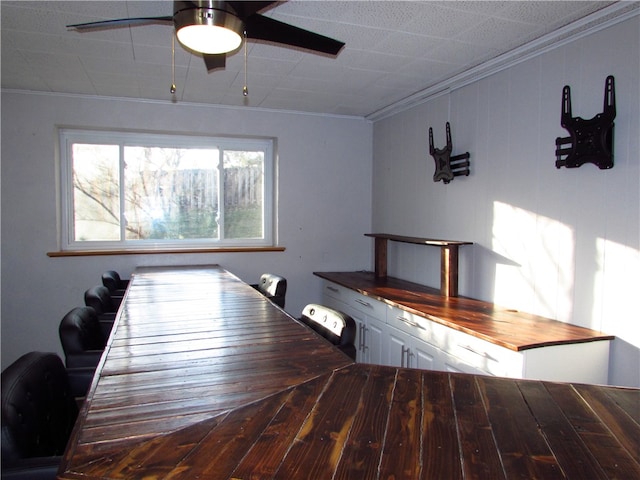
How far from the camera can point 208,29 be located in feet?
5.13

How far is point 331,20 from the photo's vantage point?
7.59 feet

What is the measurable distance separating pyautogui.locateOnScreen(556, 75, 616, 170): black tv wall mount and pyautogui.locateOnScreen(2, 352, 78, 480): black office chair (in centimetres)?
251

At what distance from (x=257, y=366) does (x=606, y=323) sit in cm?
180

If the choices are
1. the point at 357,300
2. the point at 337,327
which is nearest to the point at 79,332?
the point at 337,327

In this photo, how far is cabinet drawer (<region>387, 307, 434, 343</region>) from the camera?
8.85ft

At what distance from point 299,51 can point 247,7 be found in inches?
51.6

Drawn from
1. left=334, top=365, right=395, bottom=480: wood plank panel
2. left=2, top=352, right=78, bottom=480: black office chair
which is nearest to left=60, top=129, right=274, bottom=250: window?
left=2, top=352, right=78, bottom=480: black office chair

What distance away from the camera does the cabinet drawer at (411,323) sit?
2697 millimetres

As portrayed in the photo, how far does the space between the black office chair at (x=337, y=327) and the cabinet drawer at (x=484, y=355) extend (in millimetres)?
724

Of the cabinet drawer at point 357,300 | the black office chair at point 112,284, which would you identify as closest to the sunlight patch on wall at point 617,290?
the cabinet drawer at point 357,300

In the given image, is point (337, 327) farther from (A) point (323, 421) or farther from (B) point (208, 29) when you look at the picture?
(B) point (208, 29)

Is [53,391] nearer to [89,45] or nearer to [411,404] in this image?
[411,404]

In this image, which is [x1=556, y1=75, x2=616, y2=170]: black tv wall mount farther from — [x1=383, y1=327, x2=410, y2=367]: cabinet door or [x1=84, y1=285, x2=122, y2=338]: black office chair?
[x1=84, y1=285, x2=122, y2=338]: black office chair

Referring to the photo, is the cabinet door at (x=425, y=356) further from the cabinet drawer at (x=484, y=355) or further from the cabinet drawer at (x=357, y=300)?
the cabinet drawer at (x=357, y=300)
